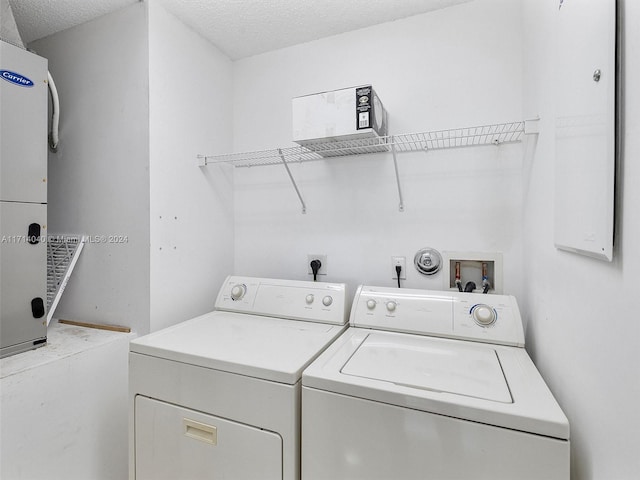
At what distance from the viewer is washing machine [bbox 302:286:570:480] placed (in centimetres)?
78

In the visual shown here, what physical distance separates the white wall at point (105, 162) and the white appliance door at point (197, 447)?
53 cm

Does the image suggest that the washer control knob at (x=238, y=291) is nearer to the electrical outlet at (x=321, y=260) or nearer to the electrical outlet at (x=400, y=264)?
A: the electrical outlet at (x=321, y=260)

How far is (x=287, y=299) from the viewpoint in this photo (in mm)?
1676

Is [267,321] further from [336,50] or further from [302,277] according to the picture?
[336,50]

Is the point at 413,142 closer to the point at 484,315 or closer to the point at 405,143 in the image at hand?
the point at 405,143

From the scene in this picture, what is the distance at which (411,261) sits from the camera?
5.73 feet

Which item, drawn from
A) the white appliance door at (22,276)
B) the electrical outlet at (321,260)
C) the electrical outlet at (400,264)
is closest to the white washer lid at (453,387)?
the electrical outlet at (400,264)

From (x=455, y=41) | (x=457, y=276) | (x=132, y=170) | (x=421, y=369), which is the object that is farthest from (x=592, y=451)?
(x=132, y=170)

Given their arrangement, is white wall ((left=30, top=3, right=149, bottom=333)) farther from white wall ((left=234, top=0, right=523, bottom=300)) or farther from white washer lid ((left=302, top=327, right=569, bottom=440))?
white washer lid ((left=302, top=327, right=569, bottom=440))

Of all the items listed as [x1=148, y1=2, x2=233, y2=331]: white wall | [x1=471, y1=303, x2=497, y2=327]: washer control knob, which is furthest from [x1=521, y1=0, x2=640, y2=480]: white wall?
[x1=148, y1=2, x2=233, y2=331]: white wall

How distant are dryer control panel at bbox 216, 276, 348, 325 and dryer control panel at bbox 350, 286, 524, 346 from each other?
0.35ft

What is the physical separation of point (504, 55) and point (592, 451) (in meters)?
1.68

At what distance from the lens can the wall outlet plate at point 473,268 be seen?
1.58 m

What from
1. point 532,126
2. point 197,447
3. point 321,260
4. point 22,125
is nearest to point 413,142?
point 532,126
